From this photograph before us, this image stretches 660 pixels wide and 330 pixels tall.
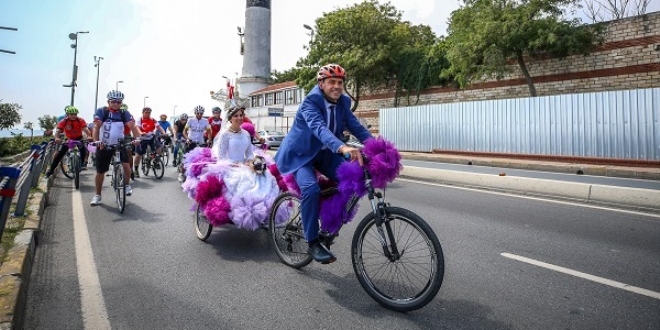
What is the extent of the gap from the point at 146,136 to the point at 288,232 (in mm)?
9533

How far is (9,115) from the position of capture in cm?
3416

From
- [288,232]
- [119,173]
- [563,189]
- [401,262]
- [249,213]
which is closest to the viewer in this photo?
[401,262]

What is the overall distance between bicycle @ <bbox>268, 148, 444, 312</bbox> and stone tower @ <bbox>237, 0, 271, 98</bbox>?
6221 centimetres

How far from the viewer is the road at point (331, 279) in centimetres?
298

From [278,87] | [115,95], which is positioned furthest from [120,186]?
[278,87]

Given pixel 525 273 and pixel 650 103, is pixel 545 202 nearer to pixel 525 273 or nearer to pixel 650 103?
pixel 525 273

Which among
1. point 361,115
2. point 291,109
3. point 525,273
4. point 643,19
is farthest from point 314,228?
point 291,109

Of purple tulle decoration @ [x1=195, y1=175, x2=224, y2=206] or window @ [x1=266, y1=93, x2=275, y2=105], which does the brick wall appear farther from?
window @ [x1=266, y1=93, x2=275, y2=105]

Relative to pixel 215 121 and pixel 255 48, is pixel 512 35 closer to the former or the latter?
pixel 215 121

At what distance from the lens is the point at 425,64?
30.8 metres

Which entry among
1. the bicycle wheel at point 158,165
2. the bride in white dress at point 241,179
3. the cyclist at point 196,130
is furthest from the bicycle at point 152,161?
the bride in white dress at point 241,179

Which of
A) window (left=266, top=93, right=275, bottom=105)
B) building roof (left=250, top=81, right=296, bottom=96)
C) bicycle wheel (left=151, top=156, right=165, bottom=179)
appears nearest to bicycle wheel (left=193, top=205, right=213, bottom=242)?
bicycle wheel (left=151, top=156, right=165, bottom=179)

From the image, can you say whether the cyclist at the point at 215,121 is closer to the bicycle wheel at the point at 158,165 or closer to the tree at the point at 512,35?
the bicycle wheel at the point at 158,165

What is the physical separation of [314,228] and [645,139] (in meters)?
15.3
